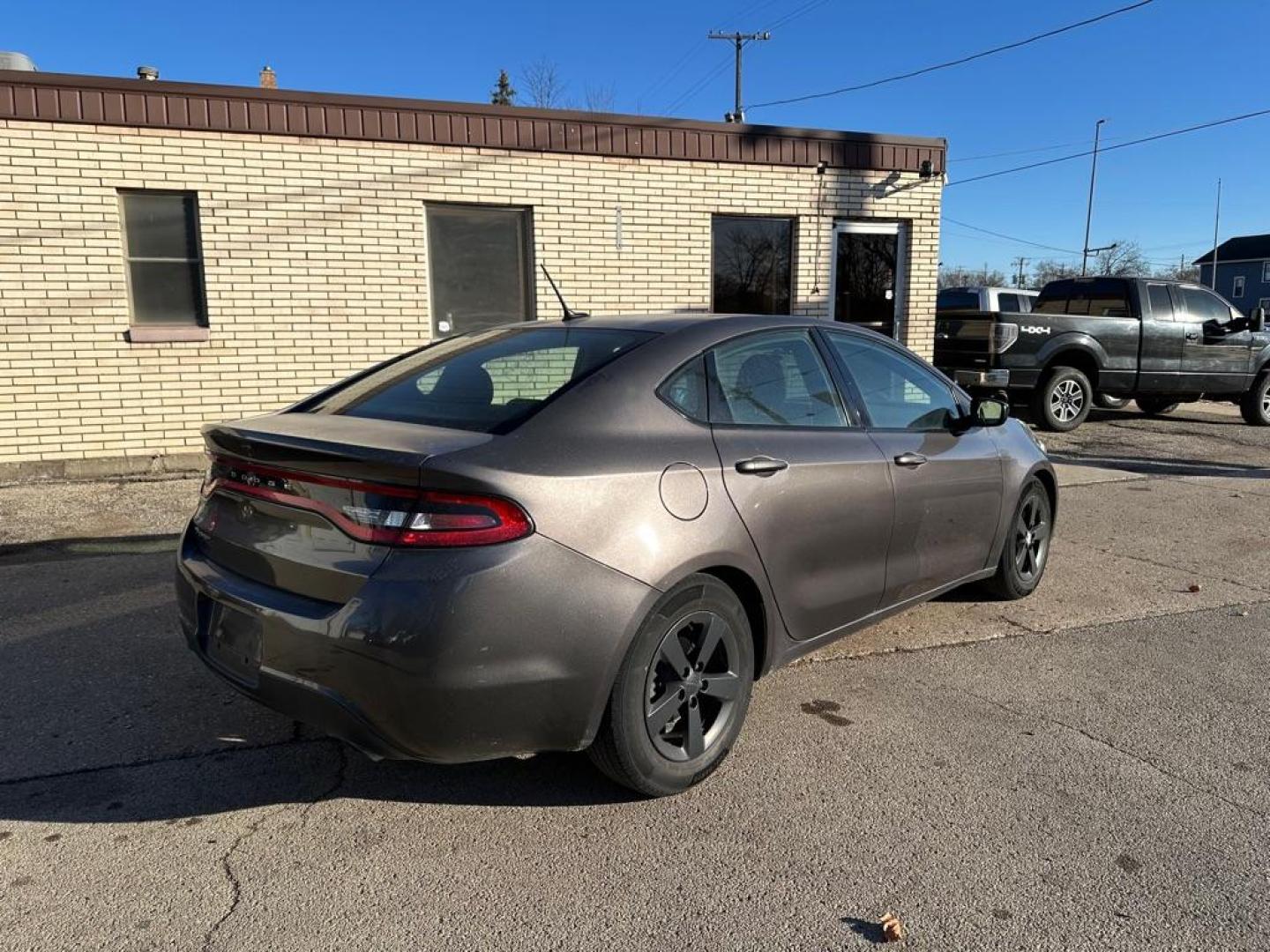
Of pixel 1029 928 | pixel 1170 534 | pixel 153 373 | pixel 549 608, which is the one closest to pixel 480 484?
pixel 549 608

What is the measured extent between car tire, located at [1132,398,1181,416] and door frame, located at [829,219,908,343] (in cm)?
→ 545

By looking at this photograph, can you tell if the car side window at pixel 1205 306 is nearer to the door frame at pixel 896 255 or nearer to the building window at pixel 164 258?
the door frame at pixel 896 255

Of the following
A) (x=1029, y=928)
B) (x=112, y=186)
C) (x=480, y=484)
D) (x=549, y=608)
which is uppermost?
(x=112, y=186)

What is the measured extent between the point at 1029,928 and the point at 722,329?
215cm

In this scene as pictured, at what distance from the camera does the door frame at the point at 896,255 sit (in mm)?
10367

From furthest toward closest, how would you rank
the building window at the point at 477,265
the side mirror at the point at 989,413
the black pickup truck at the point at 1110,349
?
the black pickup truck at the point at 1110,349 < the building window at the point at 477,265 < the side mirror at the point at 989,413

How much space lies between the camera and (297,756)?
333cm

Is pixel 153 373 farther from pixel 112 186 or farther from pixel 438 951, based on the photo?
pixel 438 951

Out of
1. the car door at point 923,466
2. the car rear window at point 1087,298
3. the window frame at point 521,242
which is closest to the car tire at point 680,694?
the car door at point 923,466

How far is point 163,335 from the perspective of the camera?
815 cm

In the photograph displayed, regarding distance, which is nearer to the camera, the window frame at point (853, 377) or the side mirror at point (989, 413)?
the window frame at point (853, 377)

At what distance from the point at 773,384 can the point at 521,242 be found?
247 inches

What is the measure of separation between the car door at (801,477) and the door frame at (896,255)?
6.89m

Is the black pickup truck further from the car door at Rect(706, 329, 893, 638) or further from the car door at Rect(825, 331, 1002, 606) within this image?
the car door at Rect(706, 329, 893, 638)
